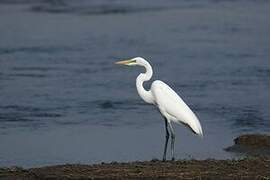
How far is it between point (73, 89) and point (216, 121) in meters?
3.31

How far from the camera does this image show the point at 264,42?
2142cm

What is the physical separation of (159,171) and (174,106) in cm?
155

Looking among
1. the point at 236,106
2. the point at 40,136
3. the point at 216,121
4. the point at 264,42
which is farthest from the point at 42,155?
the point at 264,42

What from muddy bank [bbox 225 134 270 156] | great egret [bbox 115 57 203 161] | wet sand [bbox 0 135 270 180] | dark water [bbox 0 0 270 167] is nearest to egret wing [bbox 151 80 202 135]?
great egret [bbox 115 57 203 161]

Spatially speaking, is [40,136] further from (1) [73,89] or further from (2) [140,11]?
(2) [140,11]

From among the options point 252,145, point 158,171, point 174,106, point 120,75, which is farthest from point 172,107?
point 120,75

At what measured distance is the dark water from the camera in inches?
478

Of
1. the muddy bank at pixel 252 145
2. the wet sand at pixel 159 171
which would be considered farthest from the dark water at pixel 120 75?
the wet sand at pixel 159 171

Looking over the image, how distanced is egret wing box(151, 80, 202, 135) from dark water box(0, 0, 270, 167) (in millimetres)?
1103

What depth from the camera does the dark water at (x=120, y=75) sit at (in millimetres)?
12148

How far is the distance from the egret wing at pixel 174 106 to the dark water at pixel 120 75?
110 cm

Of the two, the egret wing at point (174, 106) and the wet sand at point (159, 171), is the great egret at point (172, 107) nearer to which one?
the egret wing at point (174, 106)

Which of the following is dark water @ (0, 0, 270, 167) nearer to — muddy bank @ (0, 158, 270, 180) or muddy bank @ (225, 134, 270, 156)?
muddy bank @ (225, 134, 270, 156)

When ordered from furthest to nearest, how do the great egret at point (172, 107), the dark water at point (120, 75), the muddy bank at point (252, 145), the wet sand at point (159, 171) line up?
the dark water at point (120, 75) < the muddy bank at point (252, 145) < the great egret at point (172, 107) < the wet sand at point (159, 171)
